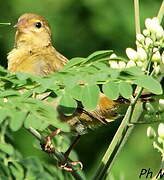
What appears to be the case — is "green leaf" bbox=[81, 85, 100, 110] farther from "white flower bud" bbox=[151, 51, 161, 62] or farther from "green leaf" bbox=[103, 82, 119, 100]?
"white flower bud" bbox=[151, 51, 161, 62]

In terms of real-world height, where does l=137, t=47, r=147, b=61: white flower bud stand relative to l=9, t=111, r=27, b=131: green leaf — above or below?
above

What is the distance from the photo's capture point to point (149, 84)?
2498 mm

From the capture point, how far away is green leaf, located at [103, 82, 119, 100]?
253 cm

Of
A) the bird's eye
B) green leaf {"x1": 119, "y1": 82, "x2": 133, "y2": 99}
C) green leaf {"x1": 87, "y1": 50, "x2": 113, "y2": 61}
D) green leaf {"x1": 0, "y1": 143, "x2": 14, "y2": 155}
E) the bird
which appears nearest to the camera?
green leaf {"x1": 119, "y1": 82, "x2": 133, "y2": 99}

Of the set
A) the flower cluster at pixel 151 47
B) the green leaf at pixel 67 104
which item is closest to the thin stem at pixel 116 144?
the flower cluster at pixel 151 47

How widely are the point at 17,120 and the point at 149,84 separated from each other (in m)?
0.56

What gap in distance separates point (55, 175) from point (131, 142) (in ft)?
11.2

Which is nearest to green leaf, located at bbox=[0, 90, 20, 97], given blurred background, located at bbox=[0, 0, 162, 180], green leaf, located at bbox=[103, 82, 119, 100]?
green leaf, located at bbox=[103, 82, 119, 100]

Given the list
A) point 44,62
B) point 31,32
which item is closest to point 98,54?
point 44,62

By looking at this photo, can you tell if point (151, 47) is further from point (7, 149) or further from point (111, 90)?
point (7, 149)

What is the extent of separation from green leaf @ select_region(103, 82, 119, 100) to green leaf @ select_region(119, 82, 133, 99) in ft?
0.05

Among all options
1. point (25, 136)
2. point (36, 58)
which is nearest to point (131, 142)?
point (25, 136)

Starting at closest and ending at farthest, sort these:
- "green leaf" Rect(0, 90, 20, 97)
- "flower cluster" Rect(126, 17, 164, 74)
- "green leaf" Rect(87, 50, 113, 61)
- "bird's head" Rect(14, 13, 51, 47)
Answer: "green leaf" Rect(0, 90, 20, 97)
"green leaf" Rect(87, 50, 113, 61)
"flower cluster" Rect(126, 17, 164, 74)
"bird's head" Rect(14, 13, 51, 47)

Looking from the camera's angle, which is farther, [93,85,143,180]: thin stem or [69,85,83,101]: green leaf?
[93,85,143,180]: thin stem
